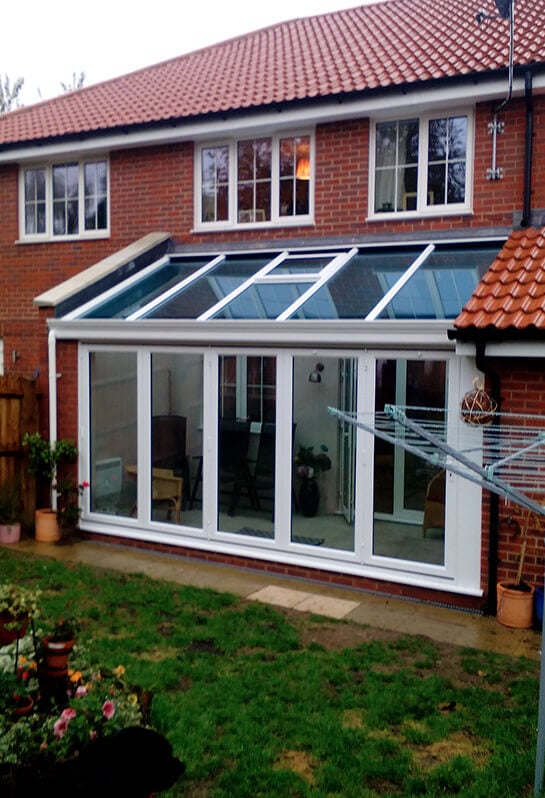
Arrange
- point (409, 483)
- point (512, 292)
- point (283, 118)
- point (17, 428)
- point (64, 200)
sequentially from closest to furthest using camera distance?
1. point (512, 292)
2. point (409, 483)
3. point (17, 428)
4. point (283, 118)
5. point (64, 200)

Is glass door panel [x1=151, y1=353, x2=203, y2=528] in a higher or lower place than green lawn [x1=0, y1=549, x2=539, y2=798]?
higher

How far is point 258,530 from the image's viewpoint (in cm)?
953

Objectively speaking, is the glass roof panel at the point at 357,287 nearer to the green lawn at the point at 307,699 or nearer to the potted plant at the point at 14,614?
the green lawn at the point at 307,699

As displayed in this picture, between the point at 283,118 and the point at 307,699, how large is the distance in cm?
827

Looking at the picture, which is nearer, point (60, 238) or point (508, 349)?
point (508, 349)

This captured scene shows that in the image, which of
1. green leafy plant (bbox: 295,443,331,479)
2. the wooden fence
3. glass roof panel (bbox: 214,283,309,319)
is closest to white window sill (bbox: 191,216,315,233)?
glass roof panel (bbox: 214,283,309,319)

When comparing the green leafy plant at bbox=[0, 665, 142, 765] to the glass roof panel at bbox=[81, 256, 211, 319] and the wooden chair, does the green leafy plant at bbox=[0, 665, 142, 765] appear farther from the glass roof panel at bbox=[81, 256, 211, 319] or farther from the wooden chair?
the glass roof panel at bbox=[81, 256, 211, 319]

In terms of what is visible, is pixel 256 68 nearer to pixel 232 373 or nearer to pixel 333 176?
pixel 333 176

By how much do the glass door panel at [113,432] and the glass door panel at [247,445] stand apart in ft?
4.80

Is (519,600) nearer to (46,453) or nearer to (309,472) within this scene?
(309,472)

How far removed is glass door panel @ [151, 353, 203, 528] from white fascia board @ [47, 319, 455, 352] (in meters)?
0.38

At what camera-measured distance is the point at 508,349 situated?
7535mm

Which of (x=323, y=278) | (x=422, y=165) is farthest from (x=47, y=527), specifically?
(x=422, y=165)

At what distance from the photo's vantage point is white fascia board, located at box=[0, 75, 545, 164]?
9906 millimetres
